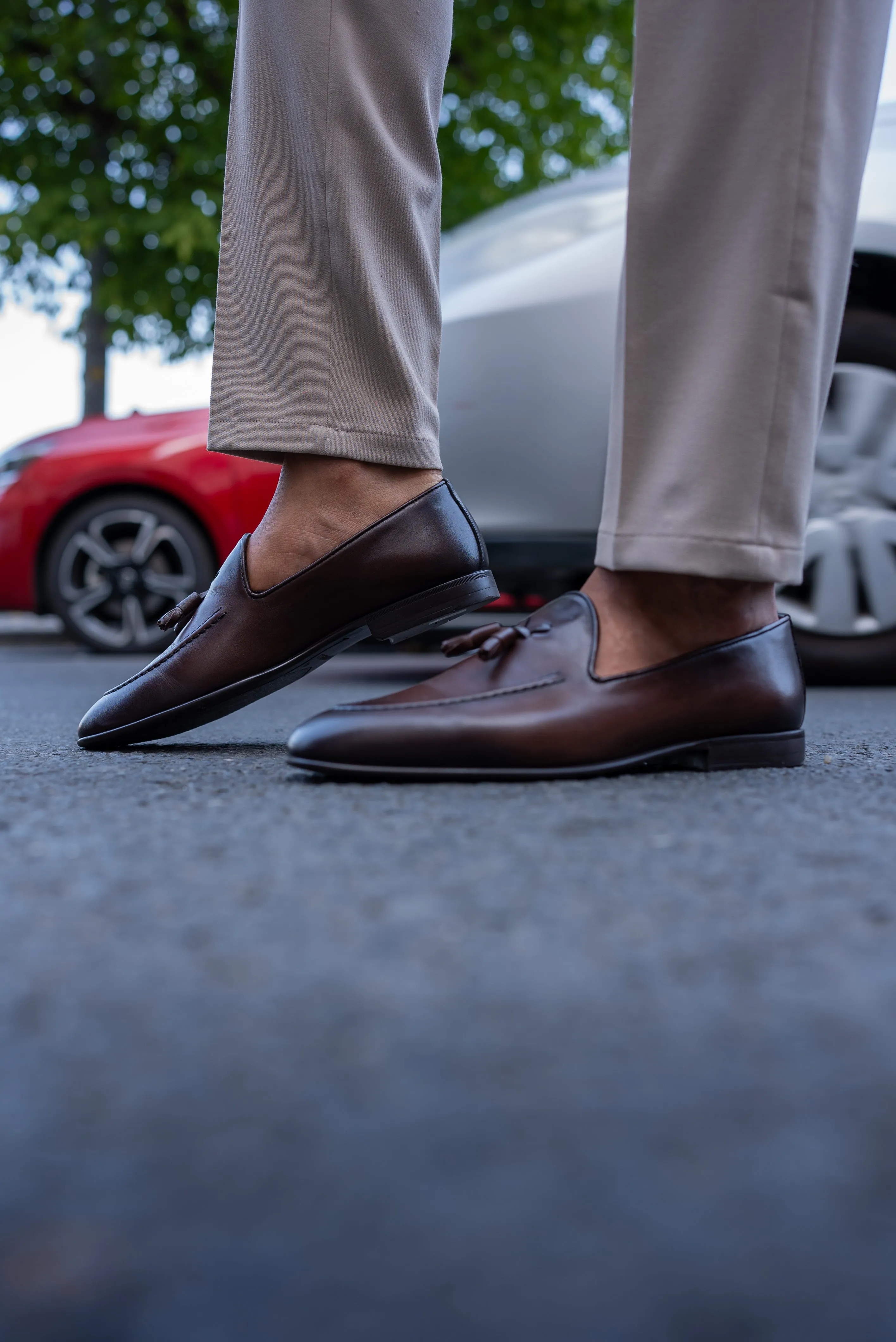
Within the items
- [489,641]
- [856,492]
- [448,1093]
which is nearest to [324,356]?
[489,641]

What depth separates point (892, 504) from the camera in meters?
2.97

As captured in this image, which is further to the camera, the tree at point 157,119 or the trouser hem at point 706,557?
the tree at point 157,119

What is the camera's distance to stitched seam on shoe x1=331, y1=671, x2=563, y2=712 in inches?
46.3

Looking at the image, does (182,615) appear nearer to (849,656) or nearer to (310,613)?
(310,613)

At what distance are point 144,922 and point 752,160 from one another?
893mm

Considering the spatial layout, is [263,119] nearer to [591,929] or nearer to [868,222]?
[591,929]

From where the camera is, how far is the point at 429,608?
1421 millimetres

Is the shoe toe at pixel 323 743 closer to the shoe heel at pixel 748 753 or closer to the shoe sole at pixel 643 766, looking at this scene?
the shoe sole at pixel 643 766

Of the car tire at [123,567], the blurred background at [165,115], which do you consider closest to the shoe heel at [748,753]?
the car tire at [123,567]

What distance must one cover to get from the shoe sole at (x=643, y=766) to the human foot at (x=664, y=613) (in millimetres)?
102

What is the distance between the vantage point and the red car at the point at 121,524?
4.82m

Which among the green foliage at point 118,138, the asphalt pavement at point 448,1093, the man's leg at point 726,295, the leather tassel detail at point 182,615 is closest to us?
the asphalt pavement at point 448,1093

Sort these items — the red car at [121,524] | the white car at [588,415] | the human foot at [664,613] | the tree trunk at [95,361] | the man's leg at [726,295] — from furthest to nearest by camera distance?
the tree trunk at [95,361]
the red car at [121,524]
the white car at [588,415]
the human foot at [664,613]
the man's leg at [726,295]

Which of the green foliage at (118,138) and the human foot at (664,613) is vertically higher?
the green foliage at (118,138)
